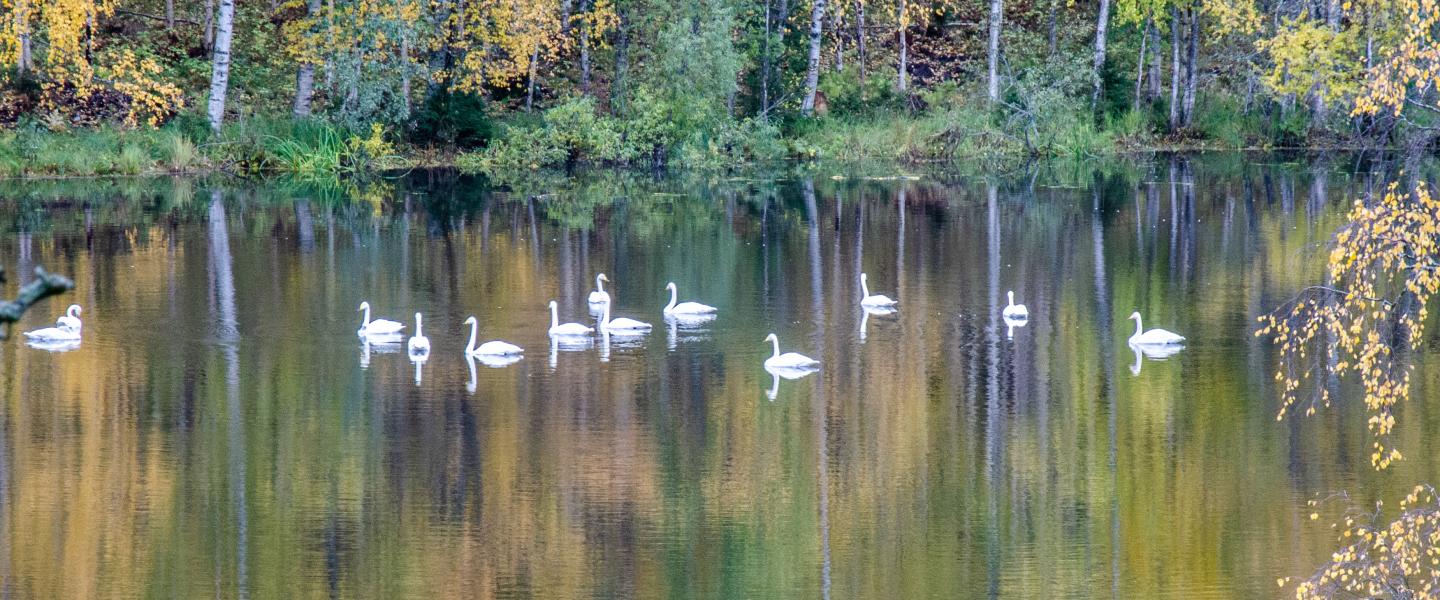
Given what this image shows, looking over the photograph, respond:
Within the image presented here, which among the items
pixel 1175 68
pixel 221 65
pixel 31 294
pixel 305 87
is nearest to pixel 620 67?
pixel 305 87

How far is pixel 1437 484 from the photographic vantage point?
47.5 ft

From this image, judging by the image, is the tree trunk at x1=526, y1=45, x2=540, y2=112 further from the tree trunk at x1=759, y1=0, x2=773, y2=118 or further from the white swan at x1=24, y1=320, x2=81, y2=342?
the white swan at x1=24, y1=320, x2=81, y2=342

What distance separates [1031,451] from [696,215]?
19481 mm

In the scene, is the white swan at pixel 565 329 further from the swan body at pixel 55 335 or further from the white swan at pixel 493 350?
the swan body at pixel 55 335

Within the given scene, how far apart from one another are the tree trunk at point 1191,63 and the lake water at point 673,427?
20495mm

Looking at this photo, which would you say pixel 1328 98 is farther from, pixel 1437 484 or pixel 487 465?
pixel 487 465

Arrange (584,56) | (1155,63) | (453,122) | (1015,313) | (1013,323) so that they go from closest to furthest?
(1013,323) < (1015,313) < (453,122) < (584,56) < (1155,63)

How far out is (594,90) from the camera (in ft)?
170

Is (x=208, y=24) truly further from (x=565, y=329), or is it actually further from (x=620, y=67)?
(x=565, y=329)

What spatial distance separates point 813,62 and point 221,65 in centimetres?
1608

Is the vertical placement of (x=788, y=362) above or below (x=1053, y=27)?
below

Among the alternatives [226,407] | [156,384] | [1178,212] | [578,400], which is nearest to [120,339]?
[156,384]

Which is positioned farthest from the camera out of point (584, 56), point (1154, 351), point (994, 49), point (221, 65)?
point (584, 56)

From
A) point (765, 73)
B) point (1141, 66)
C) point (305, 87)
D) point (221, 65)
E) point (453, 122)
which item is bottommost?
point (453, 122)
